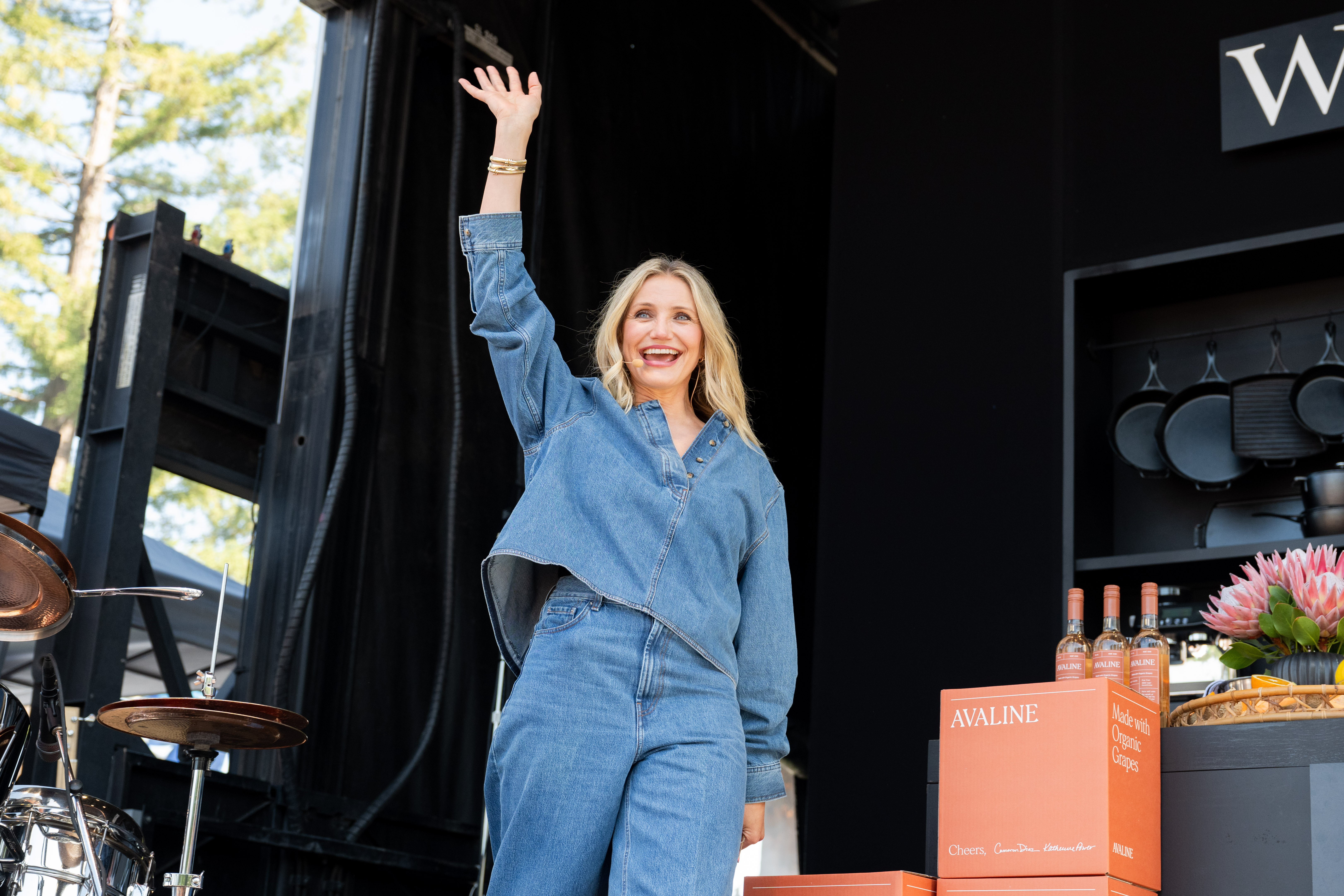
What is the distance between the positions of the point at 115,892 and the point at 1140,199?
2.89 m

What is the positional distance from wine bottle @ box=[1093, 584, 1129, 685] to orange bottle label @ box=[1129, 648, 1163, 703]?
17mm

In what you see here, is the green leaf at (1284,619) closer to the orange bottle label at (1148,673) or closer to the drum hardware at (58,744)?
the orange bottle label at (1148,673)

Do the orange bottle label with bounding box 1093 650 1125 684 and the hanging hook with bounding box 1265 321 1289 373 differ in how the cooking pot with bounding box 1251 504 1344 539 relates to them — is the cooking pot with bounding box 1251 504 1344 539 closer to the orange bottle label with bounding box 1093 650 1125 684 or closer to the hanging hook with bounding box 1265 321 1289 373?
the hanging hook with bounding box 1265 321 1289 373

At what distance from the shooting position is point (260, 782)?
10.6 feet

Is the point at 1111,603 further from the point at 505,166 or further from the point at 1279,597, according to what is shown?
the point at 505,166

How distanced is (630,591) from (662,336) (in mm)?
358

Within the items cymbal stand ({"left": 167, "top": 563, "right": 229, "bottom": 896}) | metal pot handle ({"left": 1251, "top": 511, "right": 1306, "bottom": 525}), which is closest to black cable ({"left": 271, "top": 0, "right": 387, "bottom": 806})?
cymbal stand ({"left": 167, "top": 563, "right": 229, "bottom": 896})

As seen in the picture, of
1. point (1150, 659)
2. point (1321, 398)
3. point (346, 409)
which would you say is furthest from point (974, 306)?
point (1150, 659)

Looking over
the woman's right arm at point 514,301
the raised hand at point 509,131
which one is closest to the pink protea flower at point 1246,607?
the woman's right arm at point 514,301

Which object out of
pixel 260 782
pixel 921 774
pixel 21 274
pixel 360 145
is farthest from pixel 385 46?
pixel 921 774

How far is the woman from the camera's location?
57.3 inches

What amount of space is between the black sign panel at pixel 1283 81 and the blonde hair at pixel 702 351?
233 cm

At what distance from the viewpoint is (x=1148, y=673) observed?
5.90 ft

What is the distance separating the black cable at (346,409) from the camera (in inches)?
133
